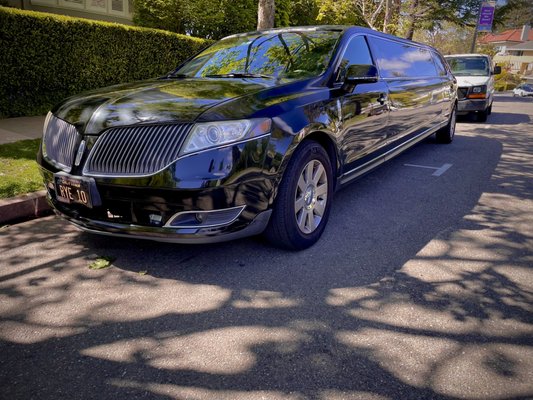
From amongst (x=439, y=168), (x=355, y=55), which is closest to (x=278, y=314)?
(x=355, y=55)

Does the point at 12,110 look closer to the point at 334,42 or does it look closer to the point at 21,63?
the point at 21,63

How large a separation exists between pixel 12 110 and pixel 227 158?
7037 millimetres

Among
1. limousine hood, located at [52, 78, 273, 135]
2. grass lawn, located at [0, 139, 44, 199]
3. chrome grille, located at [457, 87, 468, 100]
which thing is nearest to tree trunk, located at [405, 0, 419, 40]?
chrome grille, located at [457, 87, 468, 100]

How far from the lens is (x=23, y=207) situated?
3967 mm

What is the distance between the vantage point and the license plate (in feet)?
9.08

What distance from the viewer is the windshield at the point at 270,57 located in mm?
3686

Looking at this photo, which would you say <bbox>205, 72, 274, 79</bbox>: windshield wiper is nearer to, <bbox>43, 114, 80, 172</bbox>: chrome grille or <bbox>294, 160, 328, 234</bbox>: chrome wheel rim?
<bbox>294, 160, 328, 234</bbox>: chrome wheel rim

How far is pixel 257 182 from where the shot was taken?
2805mm

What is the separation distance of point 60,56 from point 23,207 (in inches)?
223

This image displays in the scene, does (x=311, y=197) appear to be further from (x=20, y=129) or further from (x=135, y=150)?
(x=20, y=129)

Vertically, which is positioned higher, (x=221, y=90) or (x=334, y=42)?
(x=334, y=42)

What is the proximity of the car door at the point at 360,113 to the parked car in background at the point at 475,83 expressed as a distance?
25.7ft

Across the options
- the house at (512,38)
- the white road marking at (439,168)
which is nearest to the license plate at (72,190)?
the white road marking at (439,168)

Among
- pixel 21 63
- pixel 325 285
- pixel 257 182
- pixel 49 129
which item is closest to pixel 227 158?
pixel 257 182
